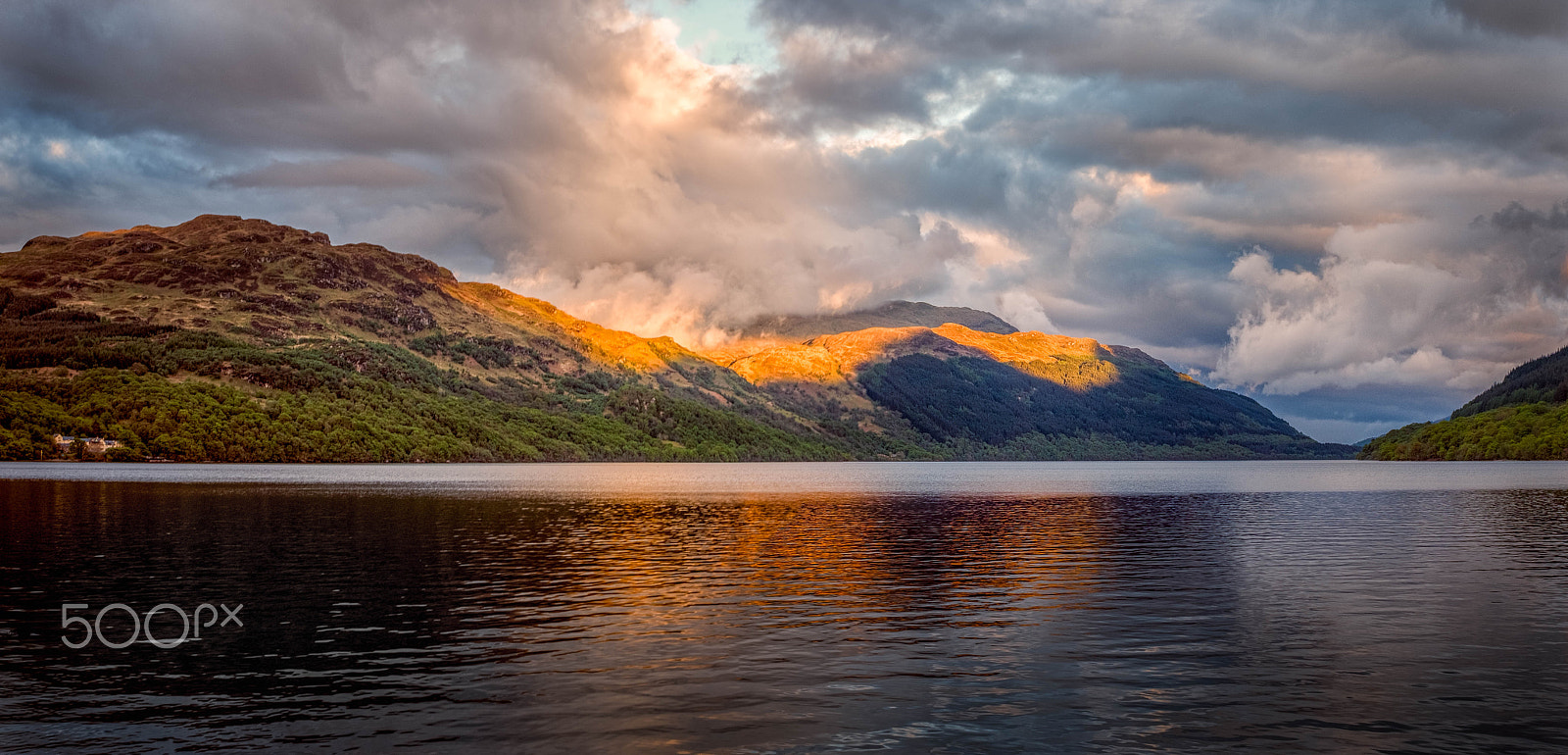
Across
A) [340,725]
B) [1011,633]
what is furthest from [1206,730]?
[340,725]

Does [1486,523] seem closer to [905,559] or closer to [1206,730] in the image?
[905,559]

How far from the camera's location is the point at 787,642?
3916 centimetres

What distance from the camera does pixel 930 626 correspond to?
42625mm

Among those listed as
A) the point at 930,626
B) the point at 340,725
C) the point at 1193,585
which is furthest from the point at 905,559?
the point at 340,725

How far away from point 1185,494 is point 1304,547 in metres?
102

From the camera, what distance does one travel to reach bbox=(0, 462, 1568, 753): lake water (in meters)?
27.0

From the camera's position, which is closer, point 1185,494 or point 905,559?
point 905,559

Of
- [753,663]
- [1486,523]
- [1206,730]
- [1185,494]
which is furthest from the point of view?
[1185,494]

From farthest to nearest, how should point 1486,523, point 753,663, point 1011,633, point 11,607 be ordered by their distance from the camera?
point 1486,523, point 11,607, point 1011,633, point 753,663

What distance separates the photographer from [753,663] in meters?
35.4

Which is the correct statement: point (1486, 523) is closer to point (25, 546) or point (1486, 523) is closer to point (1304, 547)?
point (1304, 547)

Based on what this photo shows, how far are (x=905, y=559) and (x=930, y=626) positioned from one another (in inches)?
1040

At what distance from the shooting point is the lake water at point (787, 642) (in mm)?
26969

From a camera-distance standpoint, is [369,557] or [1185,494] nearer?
[369,557]
